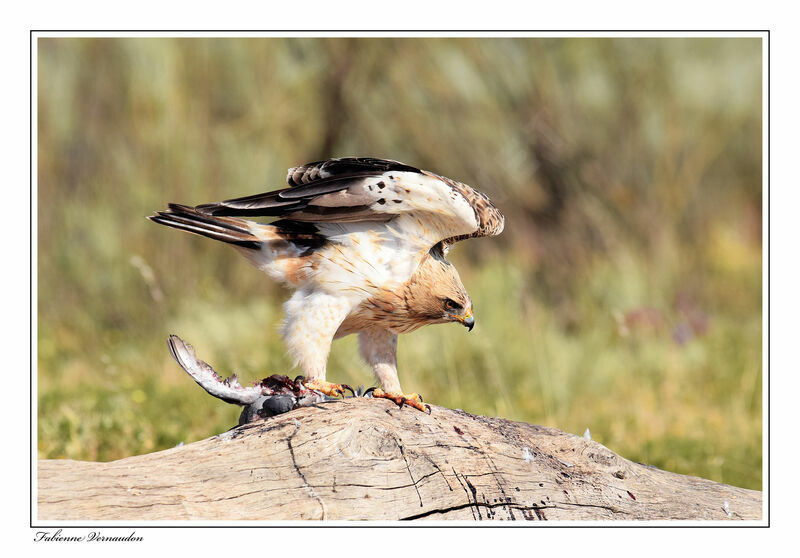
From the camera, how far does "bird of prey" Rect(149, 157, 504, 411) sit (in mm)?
4055

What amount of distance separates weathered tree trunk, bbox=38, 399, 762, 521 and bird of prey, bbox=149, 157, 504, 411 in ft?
0.98

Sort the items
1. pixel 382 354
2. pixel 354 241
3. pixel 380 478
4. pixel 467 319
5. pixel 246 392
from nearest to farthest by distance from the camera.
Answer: pixel 380 478
pixel 246 392
pixel 354 241
pixel 467 319
pixel 382 354

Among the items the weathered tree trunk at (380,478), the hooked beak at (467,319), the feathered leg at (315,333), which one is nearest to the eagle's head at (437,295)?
the hooked beak at (467,319)

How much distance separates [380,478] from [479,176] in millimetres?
6309

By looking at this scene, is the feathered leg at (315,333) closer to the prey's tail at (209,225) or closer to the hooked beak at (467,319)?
the prey's tail at (209,225)

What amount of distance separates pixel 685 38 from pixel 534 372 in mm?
4271

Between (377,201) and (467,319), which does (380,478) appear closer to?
(467,319)

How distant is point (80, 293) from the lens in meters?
8.88

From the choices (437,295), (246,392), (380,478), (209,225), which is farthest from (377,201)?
(380,478)

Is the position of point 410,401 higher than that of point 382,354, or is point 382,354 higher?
point 382,354

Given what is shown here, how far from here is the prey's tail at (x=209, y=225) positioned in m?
4.21

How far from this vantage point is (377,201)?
4051 mm
